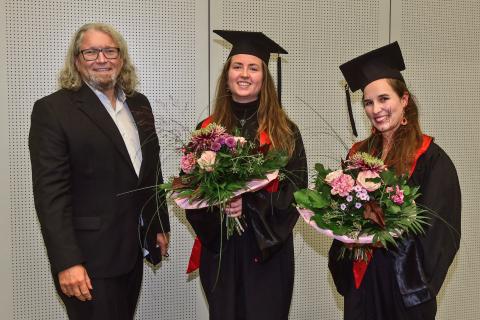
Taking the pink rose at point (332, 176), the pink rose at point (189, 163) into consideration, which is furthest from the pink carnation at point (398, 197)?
the pink rose at point (189, 163)

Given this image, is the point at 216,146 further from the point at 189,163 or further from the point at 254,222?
the point at 254,222

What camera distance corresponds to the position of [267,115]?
8.82ft

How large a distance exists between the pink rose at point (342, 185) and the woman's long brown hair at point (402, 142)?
13.9 inches

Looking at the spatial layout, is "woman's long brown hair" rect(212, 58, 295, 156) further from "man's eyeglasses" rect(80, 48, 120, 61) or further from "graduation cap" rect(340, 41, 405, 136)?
"man's eyeglasses" rect(80, 48, 120, 61)

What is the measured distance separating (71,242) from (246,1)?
2.27 meters

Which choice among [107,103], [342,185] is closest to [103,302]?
[107,103]

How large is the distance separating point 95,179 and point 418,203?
5.01 feet

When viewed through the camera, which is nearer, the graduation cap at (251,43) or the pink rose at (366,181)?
the pink rose at (366,181)

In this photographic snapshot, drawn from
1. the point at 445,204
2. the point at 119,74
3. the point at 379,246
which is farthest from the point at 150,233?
the point at 445,204

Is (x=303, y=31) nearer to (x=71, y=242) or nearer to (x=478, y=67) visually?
(x=478, y=67)

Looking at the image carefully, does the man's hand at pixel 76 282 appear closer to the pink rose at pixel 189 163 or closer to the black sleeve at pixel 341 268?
the pink rose at pixel 189 163

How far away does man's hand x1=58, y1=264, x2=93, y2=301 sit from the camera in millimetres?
2279

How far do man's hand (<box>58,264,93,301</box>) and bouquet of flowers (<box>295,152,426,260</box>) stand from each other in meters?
1.09

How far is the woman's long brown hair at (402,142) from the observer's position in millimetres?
2305
